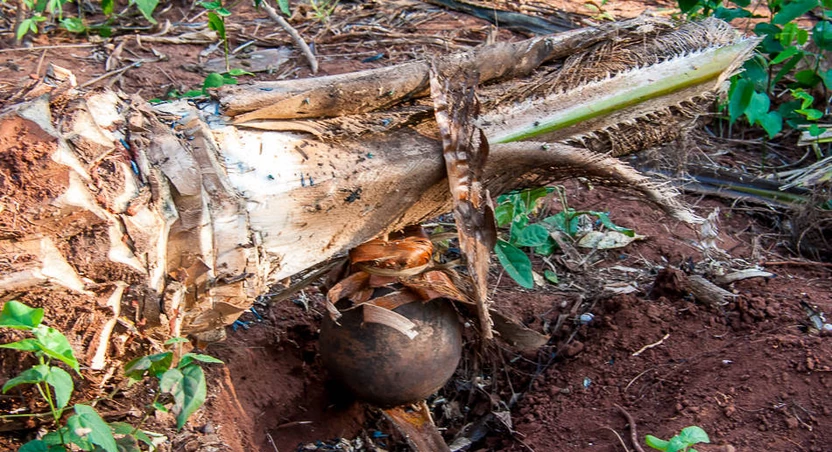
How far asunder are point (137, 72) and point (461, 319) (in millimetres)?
2176

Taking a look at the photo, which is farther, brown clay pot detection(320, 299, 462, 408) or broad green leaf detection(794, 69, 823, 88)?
broad green leaf detection(794, 69, 823, 88)

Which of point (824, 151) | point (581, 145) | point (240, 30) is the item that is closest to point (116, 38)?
point (240, 30)

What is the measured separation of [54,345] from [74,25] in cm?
298

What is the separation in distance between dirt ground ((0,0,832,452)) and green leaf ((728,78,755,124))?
40 cm

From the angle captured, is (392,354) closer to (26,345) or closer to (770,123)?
(26,345)

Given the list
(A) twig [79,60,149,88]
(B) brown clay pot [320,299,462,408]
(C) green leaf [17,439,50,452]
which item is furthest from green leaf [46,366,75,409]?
(A) twig [79,60,149,88]

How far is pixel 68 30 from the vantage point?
3.95 meters

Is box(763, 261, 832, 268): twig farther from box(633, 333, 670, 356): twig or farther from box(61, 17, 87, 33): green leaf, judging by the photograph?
box(61, 17, 87, 33): green leaf

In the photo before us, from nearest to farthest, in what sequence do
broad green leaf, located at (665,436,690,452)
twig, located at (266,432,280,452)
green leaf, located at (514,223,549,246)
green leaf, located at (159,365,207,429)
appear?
green leaf, located at (159,365,207,429), broad green leaf, located at (665,436,690,452), twig, located at (266,432,280,452), green leaf, located at (514,223,549,246)

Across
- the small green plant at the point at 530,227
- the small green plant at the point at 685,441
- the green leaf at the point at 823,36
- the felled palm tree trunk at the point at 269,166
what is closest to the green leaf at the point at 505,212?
the small green plant at the point at 530,227

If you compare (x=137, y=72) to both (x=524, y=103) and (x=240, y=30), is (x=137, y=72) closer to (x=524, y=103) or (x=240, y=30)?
(x=240, y=30)

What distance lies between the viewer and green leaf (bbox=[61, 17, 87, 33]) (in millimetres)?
3857

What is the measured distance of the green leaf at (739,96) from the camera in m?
3.20

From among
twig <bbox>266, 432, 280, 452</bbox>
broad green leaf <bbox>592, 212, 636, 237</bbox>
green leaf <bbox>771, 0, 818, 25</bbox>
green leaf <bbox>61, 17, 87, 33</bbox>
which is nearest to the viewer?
twig <bbox>266, 432, 280, 452</bbox>
